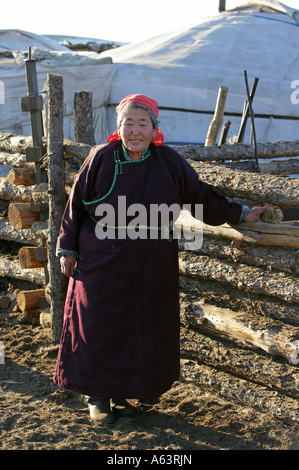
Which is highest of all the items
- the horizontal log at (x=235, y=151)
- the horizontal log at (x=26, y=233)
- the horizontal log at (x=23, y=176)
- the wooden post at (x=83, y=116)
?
the wooden post at (x=83, y=116)

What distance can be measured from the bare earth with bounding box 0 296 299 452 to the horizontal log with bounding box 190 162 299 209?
46.2 inches

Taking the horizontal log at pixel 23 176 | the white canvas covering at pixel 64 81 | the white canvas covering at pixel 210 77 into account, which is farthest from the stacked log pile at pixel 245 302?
the white canvas covering at pixel 210 77

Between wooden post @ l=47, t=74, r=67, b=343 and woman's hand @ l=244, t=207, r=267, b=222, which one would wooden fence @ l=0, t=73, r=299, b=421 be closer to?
woman's hand @ l=244, t=207, r=267, b=222

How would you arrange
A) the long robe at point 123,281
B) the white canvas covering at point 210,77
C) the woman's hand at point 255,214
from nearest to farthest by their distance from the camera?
the long robe at point 123,281 → the woman's hand at point 255,214 → the white canvas covering at point 210,77

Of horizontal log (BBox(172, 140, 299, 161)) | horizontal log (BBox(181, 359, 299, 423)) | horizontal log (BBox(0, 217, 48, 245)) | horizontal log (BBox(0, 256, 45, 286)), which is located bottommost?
horizontal log (BBox(181, 359, 299, 423))

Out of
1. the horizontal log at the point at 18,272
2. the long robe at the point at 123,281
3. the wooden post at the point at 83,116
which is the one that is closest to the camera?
the long robe at the point at 123,281

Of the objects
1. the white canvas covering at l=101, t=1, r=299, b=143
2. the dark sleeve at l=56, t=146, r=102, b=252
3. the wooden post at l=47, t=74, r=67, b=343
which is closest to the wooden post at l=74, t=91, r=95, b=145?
the wooden post at l=47, t=74, r=67, b=343

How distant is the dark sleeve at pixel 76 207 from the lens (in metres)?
Answer: 3.21

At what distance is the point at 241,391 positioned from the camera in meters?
3.40

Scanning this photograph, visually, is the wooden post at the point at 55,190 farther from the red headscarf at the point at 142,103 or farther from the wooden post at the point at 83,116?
the red headscarf at the point at 142,103

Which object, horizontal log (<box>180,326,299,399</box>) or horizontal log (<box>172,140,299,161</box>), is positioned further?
horizontal log (<box>172,140,299,161</box>)

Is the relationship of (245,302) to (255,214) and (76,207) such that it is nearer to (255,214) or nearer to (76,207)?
(255,214)

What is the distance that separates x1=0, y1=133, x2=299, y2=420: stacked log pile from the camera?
3.24m
